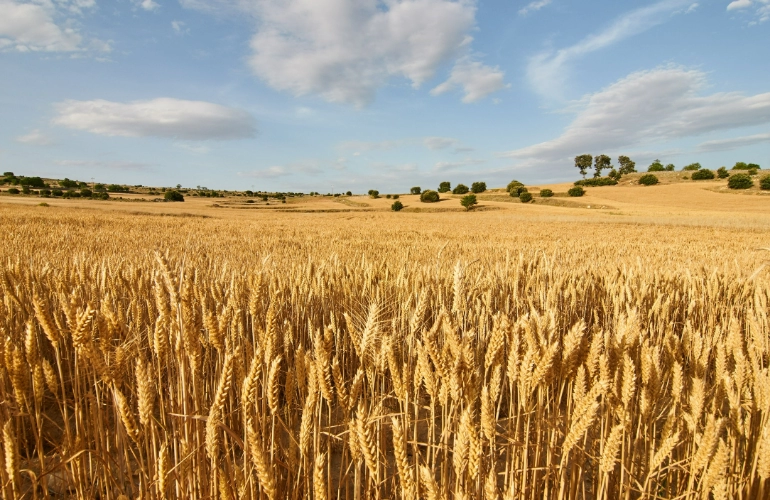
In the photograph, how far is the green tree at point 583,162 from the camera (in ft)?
Result: 329

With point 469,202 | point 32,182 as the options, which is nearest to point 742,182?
point 469,202

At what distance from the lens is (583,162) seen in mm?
101062

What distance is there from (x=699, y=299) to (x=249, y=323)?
4.16 m

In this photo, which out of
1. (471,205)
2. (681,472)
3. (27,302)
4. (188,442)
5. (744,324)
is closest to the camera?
(188,442)

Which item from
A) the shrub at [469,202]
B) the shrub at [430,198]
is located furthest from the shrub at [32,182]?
the shrub at [469,202]

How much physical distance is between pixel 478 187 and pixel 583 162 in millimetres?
42665

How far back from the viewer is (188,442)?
1.42 meters

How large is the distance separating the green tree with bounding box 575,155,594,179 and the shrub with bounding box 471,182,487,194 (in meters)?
41.6

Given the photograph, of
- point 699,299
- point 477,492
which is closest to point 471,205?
point 699,299

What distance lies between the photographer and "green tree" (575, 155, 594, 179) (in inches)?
3947

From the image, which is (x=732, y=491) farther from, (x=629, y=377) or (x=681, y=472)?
(x=629, y=377)

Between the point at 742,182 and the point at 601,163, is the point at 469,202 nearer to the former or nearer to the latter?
the point at 742,182

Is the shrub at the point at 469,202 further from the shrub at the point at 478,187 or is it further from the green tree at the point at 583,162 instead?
the green tree at the point at 583,162

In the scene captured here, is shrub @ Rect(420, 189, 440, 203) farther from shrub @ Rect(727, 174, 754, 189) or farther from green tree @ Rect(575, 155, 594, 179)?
green tree @ Rect(575, 155, 594, 179)
